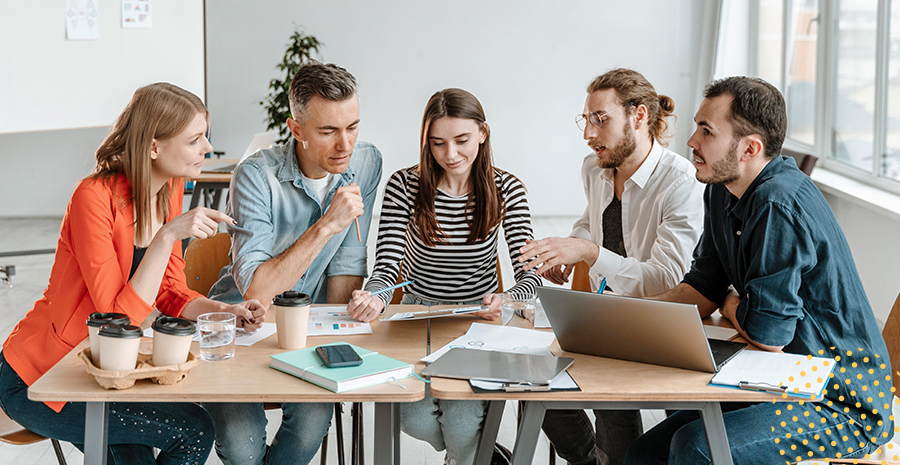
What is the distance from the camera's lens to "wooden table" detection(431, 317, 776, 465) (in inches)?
53.1

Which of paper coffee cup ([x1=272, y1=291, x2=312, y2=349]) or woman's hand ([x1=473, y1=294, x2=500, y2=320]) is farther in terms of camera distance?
woman's hand ([x1=473, y1=294, x2=500, y2=320])

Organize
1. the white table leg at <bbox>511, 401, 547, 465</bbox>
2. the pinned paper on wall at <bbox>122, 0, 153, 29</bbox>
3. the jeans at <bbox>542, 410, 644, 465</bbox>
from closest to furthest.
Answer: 1. the white table leg at <bbox>511, 401, 547, 465</bbox>
2. the jeans at <bbox>542, 410, 644, 465</bbox>
3. the pinned paper on wall at <bbox>122, 0, 153, 29</bbox>

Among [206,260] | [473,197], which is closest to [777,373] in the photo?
[473,197]

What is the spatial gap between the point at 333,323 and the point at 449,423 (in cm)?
37

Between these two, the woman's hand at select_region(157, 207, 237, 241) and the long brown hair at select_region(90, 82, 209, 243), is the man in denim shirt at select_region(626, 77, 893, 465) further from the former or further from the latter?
the long brown hair at select_region(90, 82, 209, 243)

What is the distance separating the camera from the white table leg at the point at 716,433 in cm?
139

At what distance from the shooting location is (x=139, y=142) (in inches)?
68.2

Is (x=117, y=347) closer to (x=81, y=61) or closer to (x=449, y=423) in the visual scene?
(x=449, y=423)

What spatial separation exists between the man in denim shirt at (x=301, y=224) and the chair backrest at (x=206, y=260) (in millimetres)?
58

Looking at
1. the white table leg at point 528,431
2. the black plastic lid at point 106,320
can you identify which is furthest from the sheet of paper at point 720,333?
the black plastic lid at point 106,320

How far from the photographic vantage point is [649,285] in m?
2.11

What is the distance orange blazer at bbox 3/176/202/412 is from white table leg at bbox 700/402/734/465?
121 cm

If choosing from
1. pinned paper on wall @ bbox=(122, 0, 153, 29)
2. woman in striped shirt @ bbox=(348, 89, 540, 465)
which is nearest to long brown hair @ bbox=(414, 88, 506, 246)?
woman in striped shirt @ bbox=(348, 89, 540, 465)

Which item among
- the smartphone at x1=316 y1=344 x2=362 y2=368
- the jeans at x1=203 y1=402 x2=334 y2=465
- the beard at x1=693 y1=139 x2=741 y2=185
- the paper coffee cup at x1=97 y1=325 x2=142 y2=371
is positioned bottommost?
the jeans at x1=203 y1=402 x2=334 y2=465
